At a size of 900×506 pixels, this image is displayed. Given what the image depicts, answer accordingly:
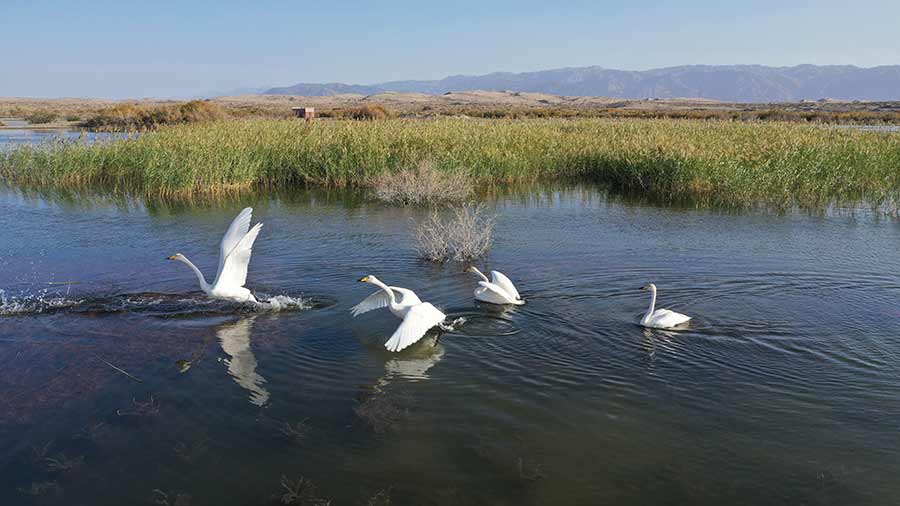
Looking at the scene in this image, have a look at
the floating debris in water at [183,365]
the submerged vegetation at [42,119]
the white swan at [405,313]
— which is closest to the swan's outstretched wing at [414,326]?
the white swan at [405,313]

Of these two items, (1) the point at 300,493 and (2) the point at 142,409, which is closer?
(1) the point at 300,493

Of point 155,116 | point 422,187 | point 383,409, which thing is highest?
point 155,116

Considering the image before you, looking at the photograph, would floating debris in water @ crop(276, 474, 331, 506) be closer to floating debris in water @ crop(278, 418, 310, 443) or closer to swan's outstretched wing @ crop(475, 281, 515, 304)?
floating debris in water @ crop(278, 418, 310, 443)

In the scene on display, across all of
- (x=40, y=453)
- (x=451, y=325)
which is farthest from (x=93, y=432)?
(x=451, y=325)

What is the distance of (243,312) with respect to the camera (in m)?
9.52

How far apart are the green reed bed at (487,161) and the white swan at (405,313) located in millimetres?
11471

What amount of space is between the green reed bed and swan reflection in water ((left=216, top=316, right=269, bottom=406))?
39.2ft

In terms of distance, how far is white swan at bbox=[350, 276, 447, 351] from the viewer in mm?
7906

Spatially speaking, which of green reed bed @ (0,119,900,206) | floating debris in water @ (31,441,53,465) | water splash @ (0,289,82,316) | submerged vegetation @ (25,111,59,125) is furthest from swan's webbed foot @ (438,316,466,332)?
submerged vegetation @ (25,111,59,125)

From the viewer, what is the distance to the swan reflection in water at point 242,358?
7093 mm

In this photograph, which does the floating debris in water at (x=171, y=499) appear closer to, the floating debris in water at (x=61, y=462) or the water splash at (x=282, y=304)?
the floating debris in water at (x=61, y=462)

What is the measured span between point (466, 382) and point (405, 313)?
1.53 meters

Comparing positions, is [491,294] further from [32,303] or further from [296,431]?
[32,303]

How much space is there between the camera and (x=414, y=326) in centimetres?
805
